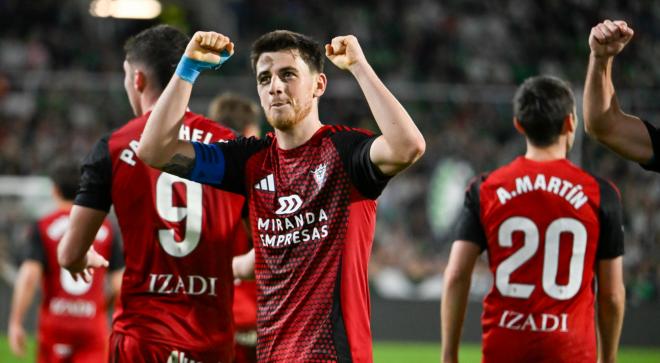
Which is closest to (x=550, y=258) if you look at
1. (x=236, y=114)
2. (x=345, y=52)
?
(x=345, y=52)

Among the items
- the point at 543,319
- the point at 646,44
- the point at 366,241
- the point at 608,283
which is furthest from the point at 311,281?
the point at 646,44

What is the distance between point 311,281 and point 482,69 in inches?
661

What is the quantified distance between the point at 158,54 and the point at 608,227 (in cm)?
241

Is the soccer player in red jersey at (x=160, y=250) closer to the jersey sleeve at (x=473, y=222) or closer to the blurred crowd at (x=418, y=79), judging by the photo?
the jersey sleeve at (x=473, y=222)

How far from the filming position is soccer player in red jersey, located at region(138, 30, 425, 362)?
383cm

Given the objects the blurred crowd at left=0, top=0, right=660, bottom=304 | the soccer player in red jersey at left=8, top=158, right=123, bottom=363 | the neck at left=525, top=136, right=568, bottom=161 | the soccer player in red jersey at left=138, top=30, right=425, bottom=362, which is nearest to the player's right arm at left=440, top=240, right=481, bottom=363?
the neck at left=525, top=136, right=568, bottom=161

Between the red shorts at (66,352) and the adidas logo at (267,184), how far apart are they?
3.77 meters

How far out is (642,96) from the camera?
1512 centimetres

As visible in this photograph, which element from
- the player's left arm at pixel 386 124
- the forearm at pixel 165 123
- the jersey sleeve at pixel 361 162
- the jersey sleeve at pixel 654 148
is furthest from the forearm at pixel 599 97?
the forearm at pixel 165 123

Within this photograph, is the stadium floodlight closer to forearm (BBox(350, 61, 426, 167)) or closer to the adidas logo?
the adidas logo

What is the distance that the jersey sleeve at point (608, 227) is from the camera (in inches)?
187

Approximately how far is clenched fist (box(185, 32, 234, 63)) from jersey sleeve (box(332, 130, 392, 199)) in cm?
60

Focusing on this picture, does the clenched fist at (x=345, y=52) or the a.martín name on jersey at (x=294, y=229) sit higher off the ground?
the clenched fist at (x=345, y=52)

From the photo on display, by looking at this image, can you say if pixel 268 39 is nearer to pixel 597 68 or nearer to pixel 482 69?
pixel 597 68
